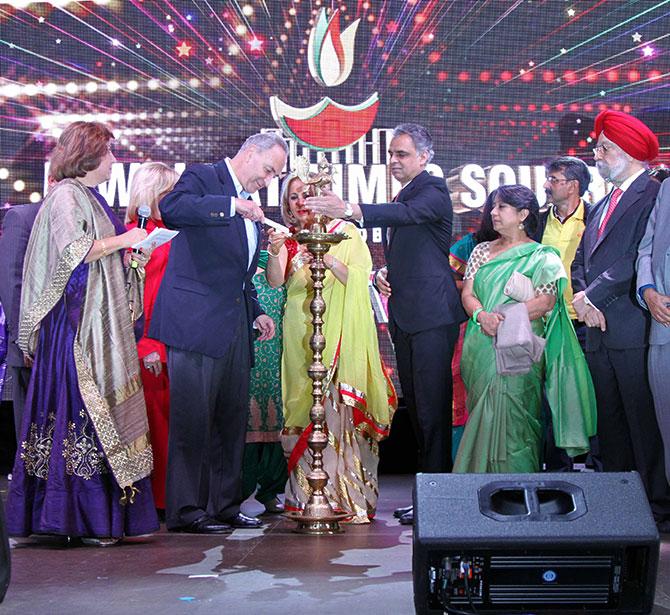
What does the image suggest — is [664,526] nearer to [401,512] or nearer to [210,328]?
[401,512]

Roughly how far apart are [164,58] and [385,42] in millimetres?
1203

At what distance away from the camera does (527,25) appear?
240 inches

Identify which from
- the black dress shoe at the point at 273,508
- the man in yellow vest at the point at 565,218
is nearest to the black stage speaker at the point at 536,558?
the black dress shoe at the point at 273,508

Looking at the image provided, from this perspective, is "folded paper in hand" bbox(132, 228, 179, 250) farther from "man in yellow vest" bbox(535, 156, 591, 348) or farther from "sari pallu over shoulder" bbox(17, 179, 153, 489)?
"man in yellow vest" bbox(535, 156, 591, 348)

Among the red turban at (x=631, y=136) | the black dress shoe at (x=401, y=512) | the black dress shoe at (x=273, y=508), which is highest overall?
the red turban at (x=631, y=136)

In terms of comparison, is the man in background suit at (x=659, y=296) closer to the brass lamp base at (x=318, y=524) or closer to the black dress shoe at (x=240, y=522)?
the brass lamp base at (x=318, y=524)

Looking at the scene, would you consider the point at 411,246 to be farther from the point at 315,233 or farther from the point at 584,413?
the point at 584,413

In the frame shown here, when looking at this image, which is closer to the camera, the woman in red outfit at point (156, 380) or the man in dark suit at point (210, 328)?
the man in dark suit at point (210, 328)

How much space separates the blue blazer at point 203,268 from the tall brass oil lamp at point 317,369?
0.27 m

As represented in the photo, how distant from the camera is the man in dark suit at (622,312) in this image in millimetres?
4340

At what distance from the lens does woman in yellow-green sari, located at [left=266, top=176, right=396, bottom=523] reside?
4578 millimetres

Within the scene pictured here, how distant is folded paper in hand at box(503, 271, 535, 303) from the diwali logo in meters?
1.77

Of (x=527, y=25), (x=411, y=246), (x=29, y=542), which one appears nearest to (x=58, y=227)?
(x=29, y=542)

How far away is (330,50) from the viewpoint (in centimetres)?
601
